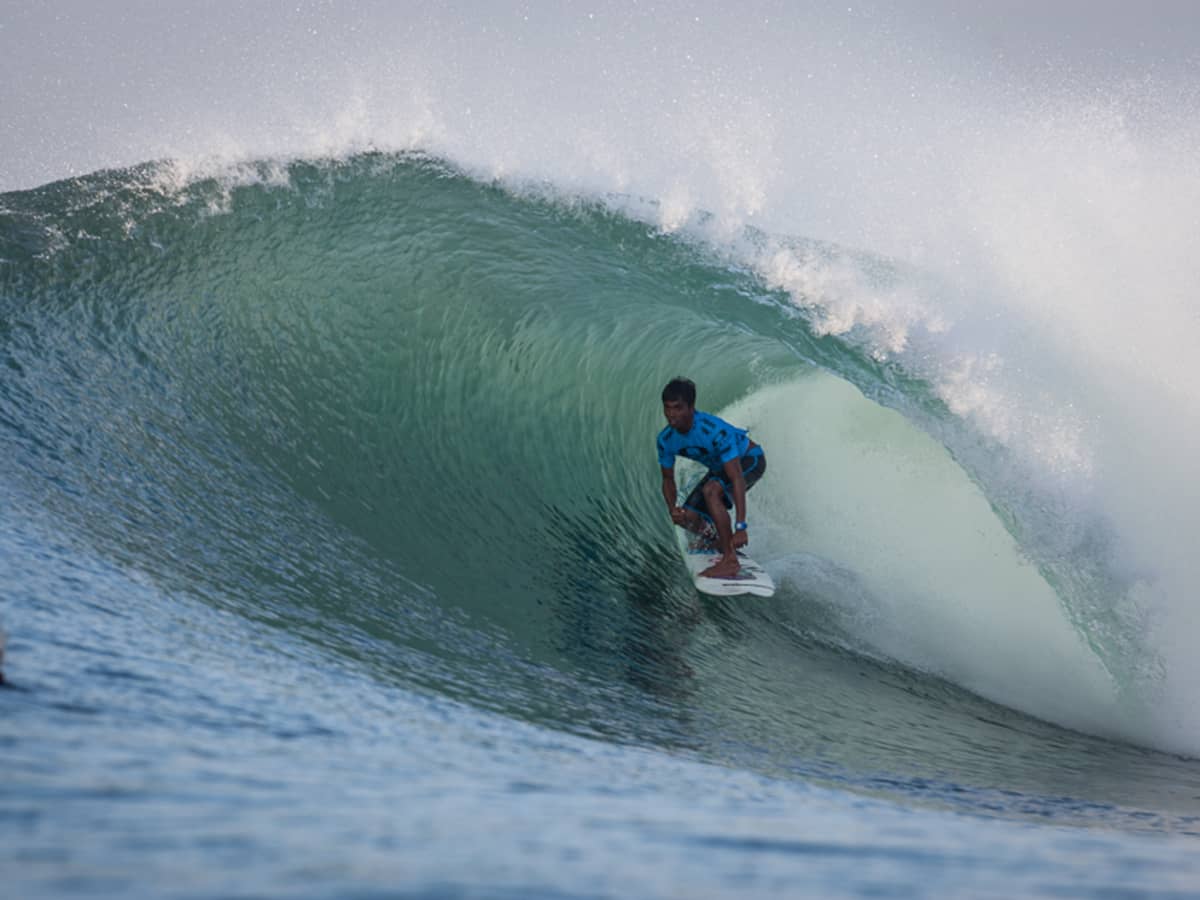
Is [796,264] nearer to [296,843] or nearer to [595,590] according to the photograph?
[595,590]

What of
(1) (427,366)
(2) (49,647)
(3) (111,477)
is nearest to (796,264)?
(1) (427,366)

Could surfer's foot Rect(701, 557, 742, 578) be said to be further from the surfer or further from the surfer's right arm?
the surfer's right arm

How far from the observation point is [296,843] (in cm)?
160

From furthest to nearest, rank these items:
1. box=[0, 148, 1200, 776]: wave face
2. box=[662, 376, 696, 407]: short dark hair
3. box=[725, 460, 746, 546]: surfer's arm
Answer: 1. box=[725, 460, 746, 546]: surfer's arm
2. box=[662, 376, 696, 407]: short dark hair
3. box=[0, 148, 1200, 776]: wave face

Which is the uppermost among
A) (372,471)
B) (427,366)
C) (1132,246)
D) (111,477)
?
(1132,246)

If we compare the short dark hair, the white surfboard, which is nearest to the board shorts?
the white surfboard

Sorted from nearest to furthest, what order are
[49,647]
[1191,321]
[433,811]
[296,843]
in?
[296,843] < [433,811] < [49,647] < [1191,321]

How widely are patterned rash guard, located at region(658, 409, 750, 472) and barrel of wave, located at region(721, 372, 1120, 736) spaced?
1.00 m

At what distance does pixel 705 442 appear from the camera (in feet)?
18.6

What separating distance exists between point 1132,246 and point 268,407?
6295mm

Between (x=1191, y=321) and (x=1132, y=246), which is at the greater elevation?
(x=1132, y=246)

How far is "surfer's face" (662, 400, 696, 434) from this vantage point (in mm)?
5395

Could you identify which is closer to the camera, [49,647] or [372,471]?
[49,647]

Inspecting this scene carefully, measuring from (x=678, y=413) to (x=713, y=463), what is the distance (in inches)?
17.7
